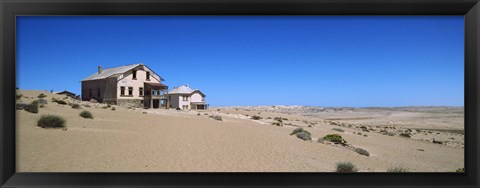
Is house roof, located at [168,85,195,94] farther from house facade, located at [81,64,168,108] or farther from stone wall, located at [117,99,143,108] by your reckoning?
stone wall, located at [117,99,143,108]

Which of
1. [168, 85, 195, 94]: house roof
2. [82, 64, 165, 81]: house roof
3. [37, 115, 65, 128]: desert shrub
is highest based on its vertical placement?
[82, 64, 165, 81]: house roof

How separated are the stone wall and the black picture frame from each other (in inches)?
477

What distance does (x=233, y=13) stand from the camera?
3014mm

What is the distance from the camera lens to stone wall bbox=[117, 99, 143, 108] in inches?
577

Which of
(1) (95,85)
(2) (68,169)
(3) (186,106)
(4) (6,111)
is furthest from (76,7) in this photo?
(3) (186,106)

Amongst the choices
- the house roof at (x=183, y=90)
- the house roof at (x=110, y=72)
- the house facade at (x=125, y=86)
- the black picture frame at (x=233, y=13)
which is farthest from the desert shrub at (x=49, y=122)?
the house roof at (x=183, y=90)

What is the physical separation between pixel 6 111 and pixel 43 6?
1.12m

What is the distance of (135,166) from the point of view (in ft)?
12.8

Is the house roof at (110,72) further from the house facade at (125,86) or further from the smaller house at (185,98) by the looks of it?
the smaller house at (185,98)

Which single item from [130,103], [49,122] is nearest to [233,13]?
[49,122]

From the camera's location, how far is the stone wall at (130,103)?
577 inches

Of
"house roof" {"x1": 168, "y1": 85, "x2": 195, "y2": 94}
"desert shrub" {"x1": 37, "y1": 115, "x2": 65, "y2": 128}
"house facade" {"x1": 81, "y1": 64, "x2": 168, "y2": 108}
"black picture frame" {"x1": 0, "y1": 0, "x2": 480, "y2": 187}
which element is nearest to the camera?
"black picture frame" {"x1": 0, "y1": 0, "x2": 480, "y2": 187}

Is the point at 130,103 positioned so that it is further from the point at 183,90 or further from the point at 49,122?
the point at 49,122

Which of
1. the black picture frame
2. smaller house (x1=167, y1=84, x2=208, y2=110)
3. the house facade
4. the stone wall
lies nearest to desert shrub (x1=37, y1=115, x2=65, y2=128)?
the black picture frame
